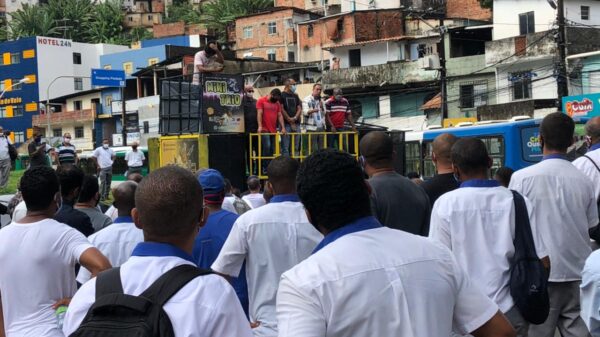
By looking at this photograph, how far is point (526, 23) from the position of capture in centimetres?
4638

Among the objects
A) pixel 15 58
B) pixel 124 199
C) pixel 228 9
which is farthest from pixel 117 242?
pixel 228 9

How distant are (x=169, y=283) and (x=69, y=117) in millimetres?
71202

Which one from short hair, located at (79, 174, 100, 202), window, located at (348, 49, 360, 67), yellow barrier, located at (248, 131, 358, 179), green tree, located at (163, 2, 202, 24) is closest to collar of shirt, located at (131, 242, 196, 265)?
short hair, located at (79, 174, 100, 202)

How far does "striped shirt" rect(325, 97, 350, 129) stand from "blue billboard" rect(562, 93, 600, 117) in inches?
668

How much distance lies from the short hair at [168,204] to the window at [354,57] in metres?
52.2

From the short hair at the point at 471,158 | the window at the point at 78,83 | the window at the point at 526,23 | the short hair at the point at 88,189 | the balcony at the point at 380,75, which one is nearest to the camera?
the short hair at the point at 471,158

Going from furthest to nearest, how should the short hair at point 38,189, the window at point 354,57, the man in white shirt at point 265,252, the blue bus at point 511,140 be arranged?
the window at point 354,57
the blue bus at point 511,140
the man in white shirt at point 265,252
the short hair at point 38,189

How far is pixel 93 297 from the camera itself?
2691 millimetres

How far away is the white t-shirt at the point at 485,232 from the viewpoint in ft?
15.2

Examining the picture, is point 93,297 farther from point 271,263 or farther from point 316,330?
point 271,263

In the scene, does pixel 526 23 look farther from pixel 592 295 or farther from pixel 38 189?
pixel 592 295

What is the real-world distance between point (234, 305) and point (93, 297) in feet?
1.58

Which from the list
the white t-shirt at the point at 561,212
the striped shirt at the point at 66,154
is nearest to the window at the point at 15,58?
the striped shirt at the point at 66,154

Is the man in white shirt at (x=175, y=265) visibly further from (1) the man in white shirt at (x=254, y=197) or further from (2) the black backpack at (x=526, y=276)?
(1) the man in white shirt at (x=254, y=197)
